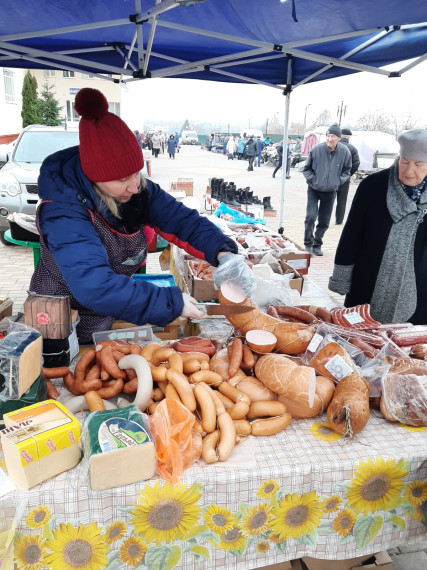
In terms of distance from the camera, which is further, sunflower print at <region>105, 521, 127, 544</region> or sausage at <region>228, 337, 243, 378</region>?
sausage at <region>228, 337, 243, 378</region>

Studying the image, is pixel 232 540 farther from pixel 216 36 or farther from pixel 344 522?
pixel 216 36

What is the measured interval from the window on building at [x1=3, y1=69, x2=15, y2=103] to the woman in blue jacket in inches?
900

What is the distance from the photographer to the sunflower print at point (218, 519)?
161cm

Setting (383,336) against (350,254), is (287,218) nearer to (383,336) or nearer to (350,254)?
(350,254)

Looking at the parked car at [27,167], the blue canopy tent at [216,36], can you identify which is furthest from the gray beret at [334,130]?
the parked car at [27,167]

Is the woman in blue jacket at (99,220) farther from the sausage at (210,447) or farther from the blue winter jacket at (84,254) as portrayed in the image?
the sausage at (210,447)

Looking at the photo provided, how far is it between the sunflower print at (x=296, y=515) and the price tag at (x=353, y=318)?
42.8 inches

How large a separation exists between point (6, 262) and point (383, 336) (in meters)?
6.67

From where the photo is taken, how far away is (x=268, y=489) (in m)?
1.63

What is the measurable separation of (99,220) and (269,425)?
1.24 m

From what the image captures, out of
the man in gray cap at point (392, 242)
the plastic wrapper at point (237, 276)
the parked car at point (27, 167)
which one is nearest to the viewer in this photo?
the plastic wrapper at point (237, 276)

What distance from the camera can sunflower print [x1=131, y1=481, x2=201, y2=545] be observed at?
59.6 inches

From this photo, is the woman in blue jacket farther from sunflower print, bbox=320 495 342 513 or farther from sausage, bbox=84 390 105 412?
sunflower print, bbox=320 495 342 513

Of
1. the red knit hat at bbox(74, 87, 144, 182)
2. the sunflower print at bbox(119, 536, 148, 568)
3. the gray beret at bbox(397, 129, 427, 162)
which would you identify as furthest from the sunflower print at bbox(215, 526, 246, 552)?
the gray beret at bbox(397, 129, 427, 162)
